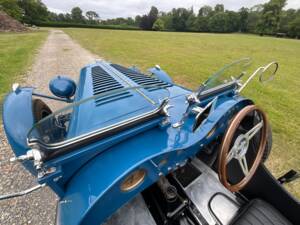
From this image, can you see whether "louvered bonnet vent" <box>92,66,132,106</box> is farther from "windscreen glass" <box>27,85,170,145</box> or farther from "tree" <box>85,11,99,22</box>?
"tree" <box>85,11,99,22</box>

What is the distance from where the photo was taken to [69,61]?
7930 mm

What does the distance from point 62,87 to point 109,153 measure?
200cm

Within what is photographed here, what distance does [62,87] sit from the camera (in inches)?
104

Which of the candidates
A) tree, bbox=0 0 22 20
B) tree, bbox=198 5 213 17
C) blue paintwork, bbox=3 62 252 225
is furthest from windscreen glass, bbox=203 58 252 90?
tree, bbox=198 5 213 17

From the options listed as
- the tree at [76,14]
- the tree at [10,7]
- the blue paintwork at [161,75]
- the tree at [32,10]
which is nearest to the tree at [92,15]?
the tree at [76,14]

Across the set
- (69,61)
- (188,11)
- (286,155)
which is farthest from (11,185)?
(188,11)

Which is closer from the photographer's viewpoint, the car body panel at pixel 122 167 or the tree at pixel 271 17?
the car body panel at pixel 122 167

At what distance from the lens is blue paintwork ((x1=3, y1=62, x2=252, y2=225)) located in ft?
2.86

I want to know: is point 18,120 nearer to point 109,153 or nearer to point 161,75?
point 109,153

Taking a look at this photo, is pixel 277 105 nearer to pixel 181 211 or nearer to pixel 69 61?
pixel 181 211

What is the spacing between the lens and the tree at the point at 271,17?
5244 cm

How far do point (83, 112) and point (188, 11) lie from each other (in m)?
81.1

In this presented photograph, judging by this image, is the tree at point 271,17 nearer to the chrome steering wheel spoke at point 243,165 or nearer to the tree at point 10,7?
the tree at point 10,7

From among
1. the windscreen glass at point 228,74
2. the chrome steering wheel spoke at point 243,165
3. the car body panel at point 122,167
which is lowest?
the chrome steering wheel spoke at point 243,165
